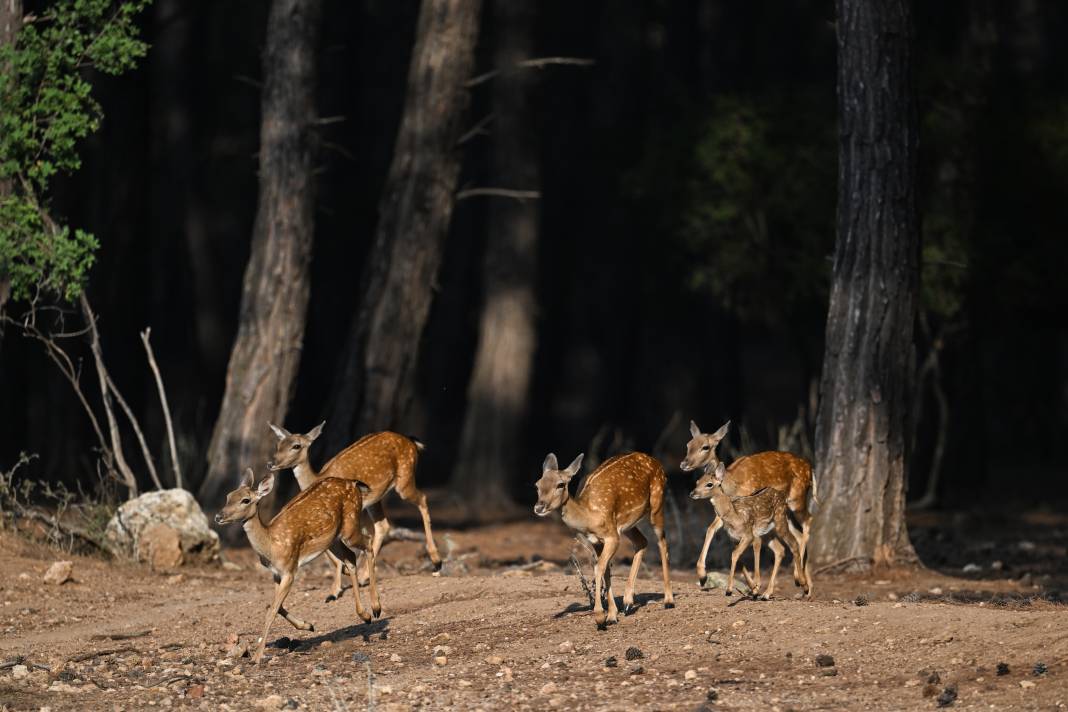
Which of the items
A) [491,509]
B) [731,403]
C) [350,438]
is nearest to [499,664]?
[350,438]

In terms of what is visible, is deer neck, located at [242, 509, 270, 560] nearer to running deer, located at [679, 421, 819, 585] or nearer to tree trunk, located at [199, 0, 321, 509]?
running deer, located at [679, 421, 819, 585]

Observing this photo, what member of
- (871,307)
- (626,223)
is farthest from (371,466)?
(626,223)

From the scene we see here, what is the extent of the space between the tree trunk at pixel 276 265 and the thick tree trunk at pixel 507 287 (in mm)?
6332

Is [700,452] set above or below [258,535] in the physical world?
above

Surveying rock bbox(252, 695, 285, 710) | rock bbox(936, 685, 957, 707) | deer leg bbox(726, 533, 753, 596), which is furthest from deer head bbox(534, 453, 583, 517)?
rock bbox(936, 685, 957, 707)

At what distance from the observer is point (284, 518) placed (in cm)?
1197

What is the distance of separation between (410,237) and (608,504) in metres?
8.18

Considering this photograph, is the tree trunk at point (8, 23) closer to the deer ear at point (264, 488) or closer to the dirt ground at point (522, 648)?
the dirt ground at point (522, 648)

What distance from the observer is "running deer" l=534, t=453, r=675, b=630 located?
11930 mm

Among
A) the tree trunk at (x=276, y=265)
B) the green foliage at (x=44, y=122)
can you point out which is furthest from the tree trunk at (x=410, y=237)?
the green foliage at (x=44, y=122)

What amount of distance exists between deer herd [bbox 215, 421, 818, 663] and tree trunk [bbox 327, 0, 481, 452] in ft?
17.0

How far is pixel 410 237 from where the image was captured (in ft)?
65.3

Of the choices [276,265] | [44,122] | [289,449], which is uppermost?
[44,122]

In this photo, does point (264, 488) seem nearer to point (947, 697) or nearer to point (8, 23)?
point (947, 697)
